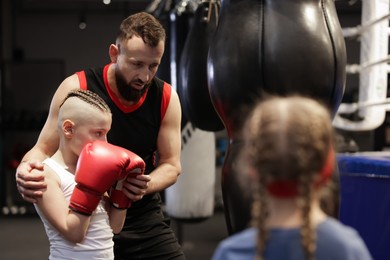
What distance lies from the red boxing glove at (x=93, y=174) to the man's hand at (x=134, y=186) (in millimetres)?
135

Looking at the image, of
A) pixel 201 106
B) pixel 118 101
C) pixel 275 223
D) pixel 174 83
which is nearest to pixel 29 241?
pixel 174 83

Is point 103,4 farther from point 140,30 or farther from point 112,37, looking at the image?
point 140,30

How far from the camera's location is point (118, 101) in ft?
6.63

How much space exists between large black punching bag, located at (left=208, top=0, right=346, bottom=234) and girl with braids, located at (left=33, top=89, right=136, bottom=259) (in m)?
0.33

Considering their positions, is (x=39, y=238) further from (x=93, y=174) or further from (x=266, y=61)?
(x=266, y=61)

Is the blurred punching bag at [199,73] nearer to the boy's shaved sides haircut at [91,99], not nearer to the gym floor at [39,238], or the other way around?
the boy's shaved sides haircut at [91,99]

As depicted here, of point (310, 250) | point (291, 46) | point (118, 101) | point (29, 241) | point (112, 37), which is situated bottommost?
point (29, 241)

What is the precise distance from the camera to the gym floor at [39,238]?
533 centimetres

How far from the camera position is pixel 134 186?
1684 mm

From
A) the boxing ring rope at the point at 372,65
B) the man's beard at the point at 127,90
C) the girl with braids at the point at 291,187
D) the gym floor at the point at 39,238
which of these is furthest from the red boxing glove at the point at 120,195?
the gym floor at the point at 39,238

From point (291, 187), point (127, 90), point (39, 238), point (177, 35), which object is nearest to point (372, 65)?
point (177, 35)

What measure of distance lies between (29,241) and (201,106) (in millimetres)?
4048

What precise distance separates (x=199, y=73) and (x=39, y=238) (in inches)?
161

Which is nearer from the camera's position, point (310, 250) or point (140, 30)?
point (310, 250)
